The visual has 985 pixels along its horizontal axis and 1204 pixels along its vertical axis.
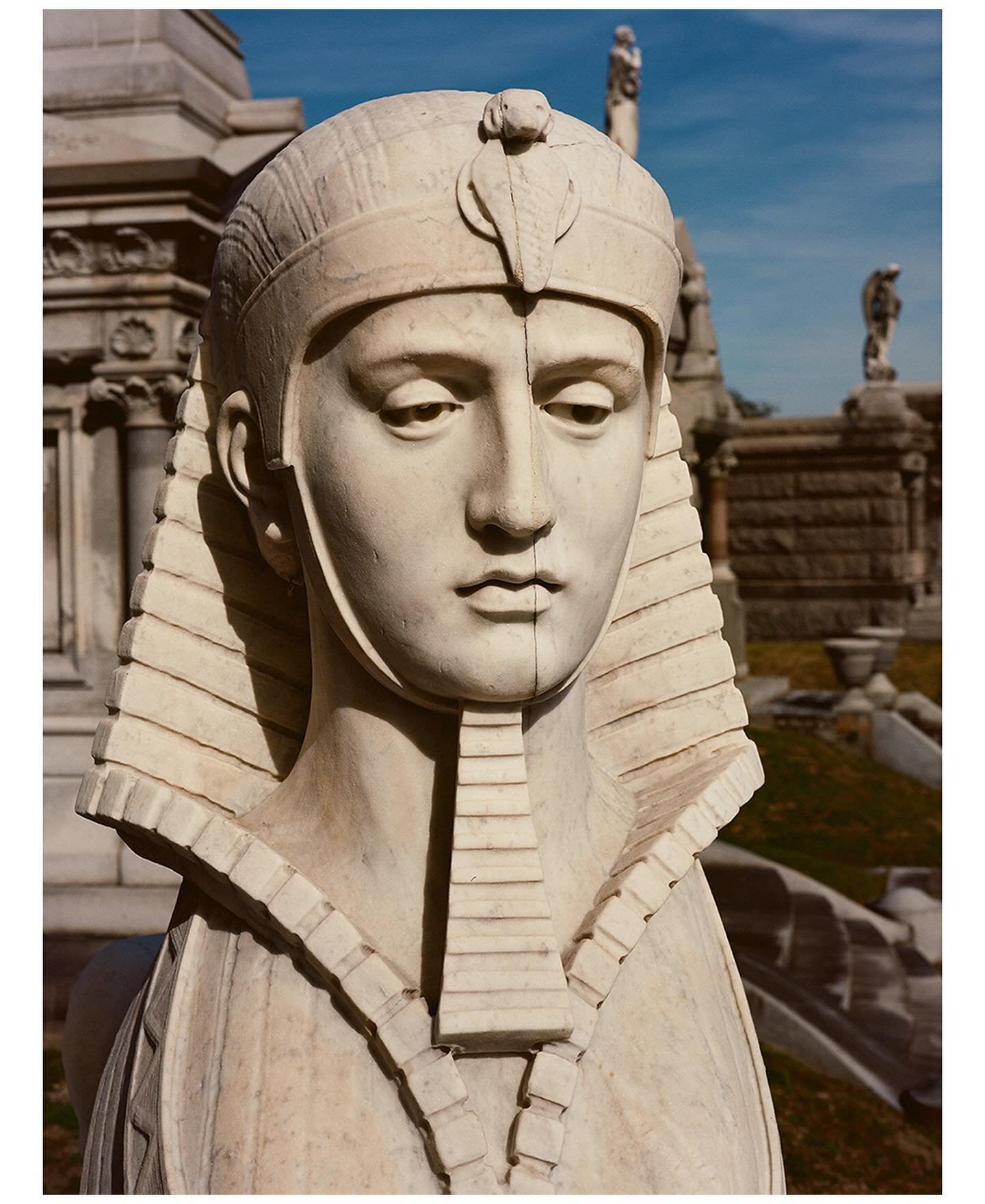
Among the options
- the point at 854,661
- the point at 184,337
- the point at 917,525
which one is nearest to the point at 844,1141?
the point at 184,337

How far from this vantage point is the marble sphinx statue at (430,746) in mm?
1781

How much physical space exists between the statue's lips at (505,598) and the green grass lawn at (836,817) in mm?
6184

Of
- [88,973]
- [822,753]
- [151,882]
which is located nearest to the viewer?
[88,973]

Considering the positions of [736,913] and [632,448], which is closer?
[632,448]

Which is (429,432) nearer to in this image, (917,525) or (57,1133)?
(57,1133)

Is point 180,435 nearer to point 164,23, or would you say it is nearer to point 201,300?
point 201,300

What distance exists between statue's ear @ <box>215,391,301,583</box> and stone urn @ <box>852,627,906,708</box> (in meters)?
10.6

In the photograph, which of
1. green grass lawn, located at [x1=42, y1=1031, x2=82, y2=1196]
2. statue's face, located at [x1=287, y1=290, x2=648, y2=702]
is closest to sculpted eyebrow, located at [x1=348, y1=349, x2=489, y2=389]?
statue's face, located at [x1=287, y1=290, x2=648, y2=702]

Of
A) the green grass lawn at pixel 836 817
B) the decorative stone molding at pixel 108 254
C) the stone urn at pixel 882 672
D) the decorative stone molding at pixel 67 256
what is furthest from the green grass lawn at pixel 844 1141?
the stone urn at pixel 882 672

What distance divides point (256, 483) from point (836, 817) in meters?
7.78

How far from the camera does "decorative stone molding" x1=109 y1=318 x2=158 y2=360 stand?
→ 5.42 meters

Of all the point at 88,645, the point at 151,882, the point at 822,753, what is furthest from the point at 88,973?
the point at 822,753

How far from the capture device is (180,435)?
7.39 feet

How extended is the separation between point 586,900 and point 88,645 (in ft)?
13.5
